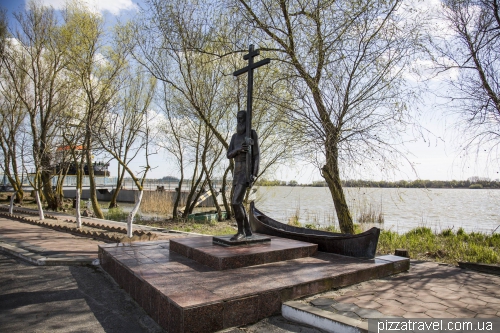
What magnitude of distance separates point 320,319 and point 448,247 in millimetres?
5721

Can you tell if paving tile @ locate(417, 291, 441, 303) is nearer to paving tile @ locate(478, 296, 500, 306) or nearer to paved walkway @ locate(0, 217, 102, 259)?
paving tile @ locate(478, 296, 500, 306)

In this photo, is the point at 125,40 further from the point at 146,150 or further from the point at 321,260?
the point at 321,260

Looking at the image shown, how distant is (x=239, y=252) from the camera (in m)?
4.76

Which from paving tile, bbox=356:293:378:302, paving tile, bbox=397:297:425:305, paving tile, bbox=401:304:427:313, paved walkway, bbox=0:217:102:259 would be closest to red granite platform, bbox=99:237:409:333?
paving tile, bbox=356:293:378:302

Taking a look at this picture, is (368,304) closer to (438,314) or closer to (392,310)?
(392,310)

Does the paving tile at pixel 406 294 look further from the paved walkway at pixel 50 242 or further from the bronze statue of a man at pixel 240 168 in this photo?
the paved walkway at pixel 50 242

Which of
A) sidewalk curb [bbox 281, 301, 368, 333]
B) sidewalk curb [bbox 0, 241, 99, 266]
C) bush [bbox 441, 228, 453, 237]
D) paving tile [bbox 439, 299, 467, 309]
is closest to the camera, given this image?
sidewalk curb [bbox 281, 301, 368, 333]

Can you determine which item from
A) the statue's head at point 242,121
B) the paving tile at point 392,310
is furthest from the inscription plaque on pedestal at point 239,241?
the paving tile at point 392,310

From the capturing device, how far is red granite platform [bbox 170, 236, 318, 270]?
452cm

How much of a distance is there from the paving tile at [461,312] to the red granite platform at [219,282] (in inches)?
47.0

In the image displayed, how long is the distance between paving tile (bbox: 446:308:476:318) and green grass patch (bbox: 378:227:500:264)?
130 inches

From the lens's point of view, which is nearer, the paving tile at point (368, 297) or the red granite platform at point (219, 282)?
the red granite platform at point (219, 282)

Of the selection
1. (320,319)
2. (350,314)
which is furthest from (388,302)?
(320,319)

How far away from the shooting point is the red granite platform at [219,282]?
10.4 ft
